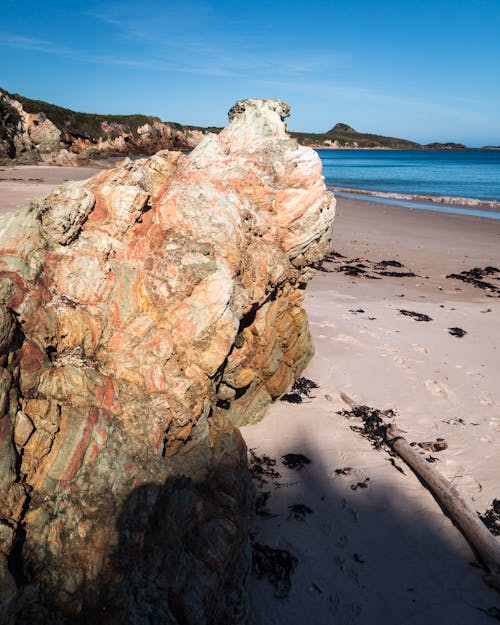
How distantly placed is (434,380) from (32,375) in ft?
22.4

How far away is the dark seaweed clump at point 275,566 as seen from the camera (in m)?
4.45

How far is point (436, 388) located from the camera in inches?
311

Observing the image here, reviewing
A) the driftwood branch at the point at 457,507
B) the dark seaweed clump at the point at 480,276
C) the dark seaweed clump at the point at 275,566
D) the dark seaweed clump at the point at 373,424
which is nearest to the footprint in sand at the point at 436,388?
the dark seaweed clump at the point at 373,424

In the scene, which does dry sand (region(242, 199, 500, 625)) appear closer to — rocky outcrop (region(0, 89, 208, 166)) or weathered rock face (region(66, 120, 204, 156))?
rocky outcrop (region(0, 89, 208, 166))

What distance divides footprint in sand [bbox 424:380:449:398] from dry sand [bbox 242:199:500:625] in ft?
0.11

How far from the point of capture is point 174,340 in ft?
14.5

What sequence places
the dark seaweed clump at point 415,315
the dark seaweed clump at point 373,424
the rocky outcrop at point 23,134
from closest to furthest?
the dark seaweed clump at point 373,424, the dark seaweed clump at point 415,315, the rocky outcrop at point 23,134

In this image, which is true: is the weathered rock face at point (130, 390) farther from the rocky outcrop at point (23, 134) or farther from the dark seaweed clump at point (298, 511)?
the rocky outcrop at point (23, 134)

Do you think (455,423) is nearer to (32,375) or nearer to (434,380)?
(434,380)

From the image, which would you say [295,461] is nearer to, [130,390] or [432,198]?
[130,390]

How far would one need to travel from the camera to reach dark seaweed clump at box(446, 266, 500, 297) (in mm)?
14164

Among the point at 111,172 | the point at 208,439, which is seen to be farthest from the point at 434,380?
the point at 111,172

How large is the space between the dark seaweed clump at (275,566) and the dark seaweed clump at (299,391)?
285 cm

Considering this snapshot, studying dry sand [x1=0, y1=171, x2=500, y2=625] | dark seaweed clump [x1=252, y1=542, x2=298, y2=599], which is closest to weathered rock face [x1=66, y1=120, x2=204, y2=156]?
dry sand [x1=0, y1=171, x2=500, y2=625]
